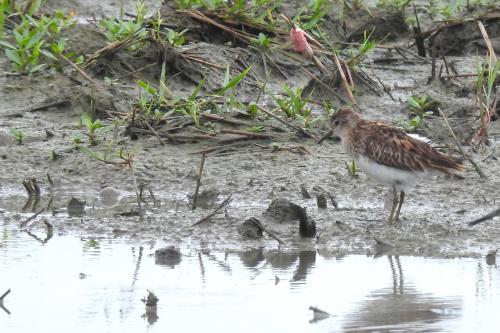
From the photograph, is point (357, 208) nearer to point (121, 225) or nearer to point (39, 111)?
point (121, 225)

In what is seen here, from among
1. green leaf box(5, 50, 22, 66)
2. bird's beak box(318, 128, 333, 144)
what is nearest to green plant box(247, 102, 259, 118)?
bird's beak box(318, 128, 333, 144)

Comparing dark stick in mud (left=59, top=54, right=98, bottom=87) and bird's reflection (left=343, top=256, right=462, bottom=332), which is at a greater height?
dark stick in mud (left=59, top=54, right=98, bottom=87)

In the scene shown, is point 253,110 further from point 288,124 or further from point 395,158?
point 395,158

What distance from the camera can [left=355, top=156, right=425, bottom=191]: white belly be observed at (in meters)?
7.58

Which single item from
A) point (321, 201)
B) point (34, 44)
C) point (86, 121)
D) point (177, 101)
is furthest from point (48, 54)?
point (321, 201)

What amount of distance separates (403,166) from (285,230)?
3.02 ft

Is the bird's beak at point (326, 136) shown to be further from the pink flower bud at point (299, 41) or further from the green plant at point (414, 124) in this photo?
the pink flower bud at point (299, 41)

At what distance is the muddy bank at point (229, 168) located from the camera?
7.27 m

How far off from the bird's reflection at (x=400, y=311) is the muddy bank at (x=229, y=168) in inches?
35.7

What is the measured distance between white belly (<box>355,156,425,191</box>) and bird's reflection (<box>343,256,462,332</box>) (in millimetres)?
1447

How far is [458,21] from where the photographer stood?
1101 cm

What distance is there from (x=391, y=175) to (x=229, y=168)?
1476mm

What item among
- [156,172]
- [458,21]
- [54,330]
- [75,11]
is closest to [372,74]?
[458,21]

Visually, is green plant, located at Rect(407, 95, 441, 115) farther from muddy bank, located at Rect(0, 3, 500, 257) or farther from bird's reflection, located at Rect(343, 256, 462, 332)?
bird's reflection, located at Rect(343, 256, 462, 332)
